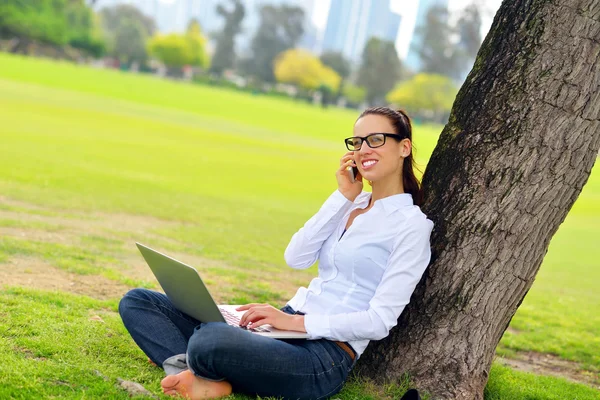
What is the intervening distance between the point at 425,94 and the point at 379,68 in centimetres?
Answer: 960

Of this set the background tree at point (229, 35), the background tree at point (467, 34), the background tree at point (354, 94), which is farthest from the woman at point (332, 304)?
the background tree at point (467, 34)

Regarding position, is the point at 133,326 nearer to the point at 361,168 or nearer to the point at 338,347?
the point at 338,347

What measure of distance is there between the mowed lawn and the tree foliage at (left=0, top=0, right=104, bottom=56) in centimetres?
6982

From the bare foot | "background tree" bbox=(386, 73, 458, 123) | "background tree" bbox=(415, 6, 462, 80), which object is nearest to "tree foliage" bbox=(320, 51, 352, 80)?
"background tree" bbox=(415, 6, 462, 80)

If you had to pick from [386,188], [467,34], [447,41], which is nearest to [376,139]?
[386,188]

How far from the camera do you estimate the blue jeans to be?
364cm

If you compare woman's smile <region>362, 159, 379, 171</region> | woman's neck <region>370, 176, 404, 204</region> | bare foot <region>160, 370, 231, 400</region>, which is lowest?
bare foot <region>160, 370, 231, 400</region>

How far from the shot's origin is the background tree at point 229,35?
115812 mm

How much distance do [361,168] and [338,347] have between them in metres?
0.93

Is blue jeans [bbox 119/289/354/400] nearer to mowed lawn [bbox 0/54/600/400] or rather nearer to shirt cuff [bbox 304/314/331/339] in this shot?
shirt cuff [bbox 304/314/331/339]

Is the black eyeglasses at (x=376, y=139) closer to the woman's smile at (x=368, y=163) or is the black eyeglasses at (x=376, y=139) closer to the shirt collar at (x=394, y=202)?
the woman's smile at (x=368, y=163)

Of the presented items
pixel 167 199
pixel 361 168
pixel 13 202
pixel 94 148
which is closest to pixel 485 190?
pixel 361 168

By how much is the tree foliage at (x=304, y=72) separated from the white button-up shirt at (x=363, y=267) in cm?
10446

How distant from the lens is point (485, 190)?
4250mm
